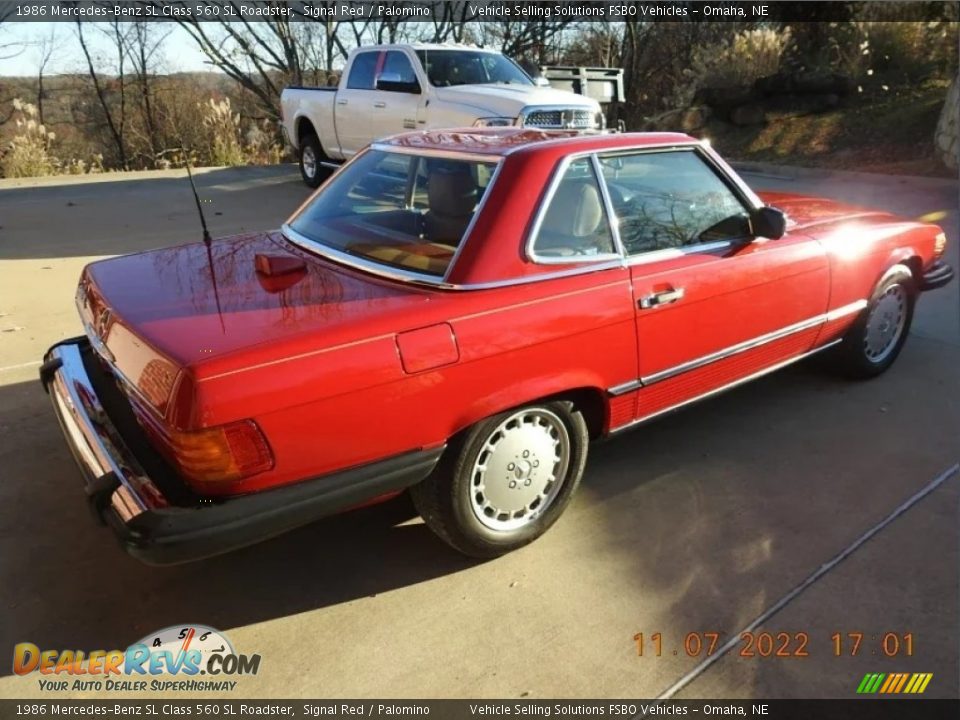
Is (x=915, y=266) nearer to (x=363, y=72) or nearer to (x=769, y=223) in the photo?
(x=769, y=223)

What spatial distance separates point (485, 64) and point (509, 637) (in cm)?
795

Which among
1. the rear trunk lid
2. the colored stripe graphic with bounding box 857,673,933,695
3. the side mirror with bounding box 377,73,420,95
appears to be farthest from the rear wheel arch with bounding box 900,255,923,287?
the side mirror with bounding box 377,73,420,95

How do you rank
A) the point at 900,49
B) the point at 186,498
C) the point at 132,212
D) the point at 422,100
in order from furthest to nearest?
the point at 900,49 → the point at 132,212 → the point at 422,100 → the point at 186,498

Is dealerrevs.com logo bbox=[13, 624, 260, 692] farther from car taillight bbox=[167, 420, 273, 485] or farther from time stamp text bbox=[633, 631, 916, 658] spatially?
time stamp text bbox=[633, 631, 916, 658]

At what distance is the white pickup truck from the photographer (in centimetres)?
768

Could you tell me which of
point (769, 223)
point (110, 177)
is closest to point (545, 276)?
point (769, 223)

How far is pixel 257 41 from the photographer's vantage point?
77.6 feet

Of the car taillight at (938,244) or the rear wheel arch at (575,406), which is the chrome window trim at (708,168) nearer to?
the rear wheel arch at (575,406)

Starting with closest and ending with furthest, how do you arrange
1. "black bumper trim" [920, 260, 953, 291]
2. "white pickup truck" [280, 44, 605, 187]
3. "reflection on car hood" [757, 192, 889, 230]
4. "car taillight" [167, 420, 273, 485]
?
"car taillight" [167, 420, 273, 485] → "reflection on car hood" [757, 192, 889, 230] → "black bumper trim" [920, 260, 953, 291] → "white pickup truck" [280, 44, 605, 187]

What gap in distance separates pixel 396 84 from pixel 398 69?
0.70 feet

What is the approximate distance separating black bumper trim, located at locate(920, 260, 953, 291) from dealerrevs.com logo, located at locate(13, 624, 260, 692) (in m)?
4.11

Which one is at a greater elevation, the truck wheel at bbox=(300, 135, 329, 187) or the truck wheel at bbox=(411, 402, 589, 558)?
the truck wheel at bbox=(300, 135, 329, 187)

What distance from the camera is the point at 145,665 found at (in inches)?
90.0

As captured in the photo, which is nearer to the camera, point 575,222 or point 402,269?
point 402,269
